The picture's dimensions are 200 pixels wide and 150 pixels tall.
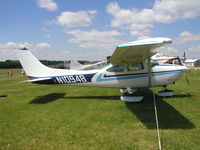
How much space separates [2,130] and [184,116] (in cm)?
531

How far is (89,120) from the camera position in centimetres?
473

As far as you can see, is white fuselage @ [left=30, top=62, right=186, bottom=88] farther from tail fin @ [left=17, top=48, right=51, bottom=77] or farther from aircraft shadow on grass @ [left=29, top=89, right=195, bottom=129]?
tail fin @ [left=17, top=48, right=51, bottom=77]

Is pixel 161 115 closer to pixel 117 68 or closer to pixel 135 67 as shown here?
pixel 135 67

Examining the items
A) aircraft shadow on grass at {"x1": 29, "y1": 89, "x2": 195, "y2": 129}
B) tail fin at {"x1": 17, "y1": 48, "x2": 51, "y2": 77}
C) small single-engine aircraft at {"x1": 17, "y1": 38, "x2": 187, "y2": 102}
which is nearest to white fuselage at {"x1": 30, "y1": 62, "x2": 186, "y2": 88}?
small single-engine aircraft at {"x1": 17, "y1": 38, "x2": 187, "y2": 102}

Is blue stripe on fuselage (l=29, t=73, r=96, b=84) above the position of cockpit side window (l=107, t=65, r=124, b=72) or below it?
below

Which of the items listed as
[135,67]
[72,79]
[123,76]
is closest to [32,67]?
[72,79]

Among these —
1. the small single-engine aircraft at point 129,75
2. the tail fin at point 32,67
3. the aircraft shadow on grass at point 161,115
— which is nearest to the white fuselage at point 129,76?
the small single-engine aircraft at point 129,75

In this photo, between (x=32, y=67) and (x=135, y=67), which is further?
(x=32, y=67)

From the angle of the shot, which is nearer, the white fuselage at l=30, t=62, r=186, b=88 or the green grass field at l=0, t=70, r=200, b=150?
the green grass field at l=0, t=70, r=200, b=150

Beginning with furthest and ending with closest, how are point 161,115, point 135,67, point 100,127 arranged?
point 135,67 → point 161,115 → point 100,127

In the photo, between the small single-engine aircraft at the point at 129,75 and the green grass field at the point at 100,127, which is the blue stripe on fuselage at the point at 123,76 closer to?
the small single-engine aircraft at the point at 129,75

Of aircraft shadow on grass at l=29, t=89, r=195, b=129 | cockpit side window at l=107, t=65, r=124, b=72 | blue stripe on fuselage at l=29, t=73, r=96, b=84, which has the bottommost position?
aircraft shadow on grass at l=29, t=89, r=195, b=129

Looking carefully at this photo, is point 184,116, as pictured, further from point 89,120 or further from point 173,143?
point 89,120

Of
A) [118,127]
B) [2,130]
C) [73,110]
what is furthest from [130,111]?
[2,130]
